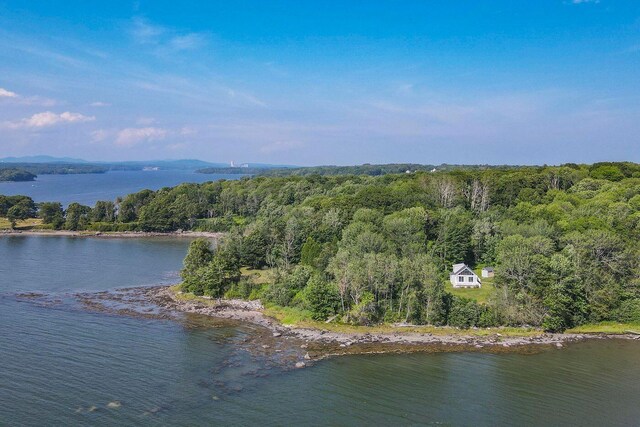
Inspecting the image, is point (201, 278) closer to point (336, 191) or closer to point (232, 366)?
point (232, 366)

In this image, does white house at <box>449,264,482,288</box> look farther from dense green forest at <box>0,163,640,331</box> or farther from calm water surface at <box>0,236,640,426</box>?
calm water surface at <box>0,236,640,426</box>

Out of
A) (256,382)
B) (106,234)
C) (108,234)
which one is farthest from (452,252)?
(106,234)

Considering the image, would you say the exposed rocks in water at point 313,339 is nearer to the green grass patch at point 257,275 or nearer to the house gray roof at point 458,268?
the green grass patch at point 257,275

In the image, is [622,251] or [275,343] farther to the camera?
[622,251]

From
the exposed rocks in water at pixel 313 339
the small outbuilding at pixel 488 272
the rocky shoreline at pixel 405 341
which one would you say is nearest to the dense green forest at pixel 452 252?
the rocky shoreline at pixel 405 341

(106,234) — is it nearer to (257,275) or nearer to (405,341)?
(257,275)

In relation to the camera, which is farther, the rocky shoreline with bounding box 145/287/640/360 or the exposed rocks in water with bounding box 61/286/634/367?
the rocky shoreline with bounding box 145/287/640/360

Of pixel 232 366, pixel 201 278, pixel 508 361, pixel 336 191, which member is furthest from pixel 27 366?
pixel 336 191

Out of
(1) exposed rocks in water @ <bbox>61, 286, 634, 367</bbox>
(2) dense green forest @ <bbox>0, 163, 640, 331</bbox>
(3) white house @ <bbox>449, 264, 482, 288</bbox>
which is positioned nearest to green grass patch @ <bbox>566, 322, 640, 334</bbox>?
(2) dense green forest @ <bbox>0, 163, 640, 331</bbox>
